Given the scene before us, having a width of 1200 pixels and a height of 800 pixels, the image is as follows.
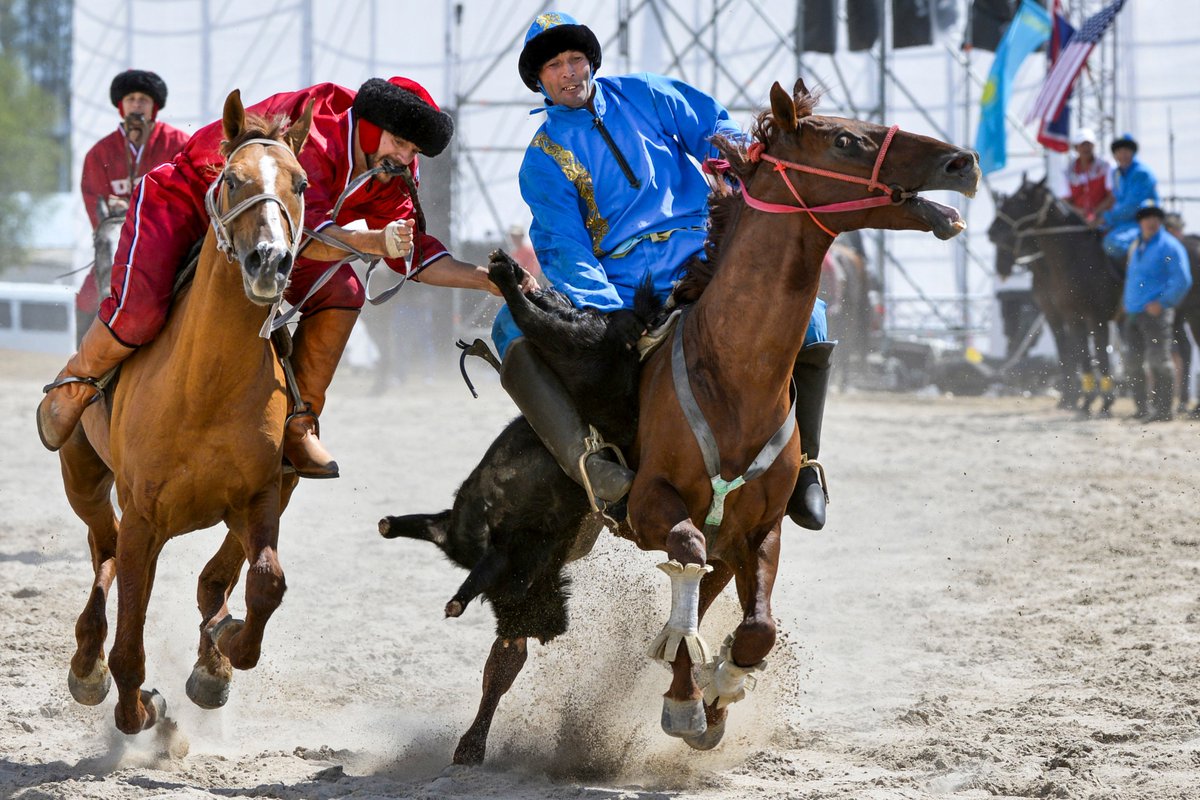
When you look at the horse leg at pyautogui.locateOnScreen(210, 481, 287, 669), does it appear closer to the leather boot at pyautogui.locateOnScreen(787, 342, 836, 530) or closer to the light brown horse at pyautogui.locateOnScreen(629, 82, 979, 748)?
the light brown horse at pyautogui.locateOnScreen(629, 82, 979, 748)

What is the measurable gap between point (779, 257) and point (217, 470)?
1.80 metres

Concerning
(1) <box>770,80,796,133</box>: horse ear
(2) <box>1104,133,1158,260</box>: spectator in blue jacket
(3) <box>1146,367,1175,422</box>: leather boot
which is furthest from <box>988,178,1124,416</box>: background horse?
(1) <box>770,80,796,133</box>: horse ear

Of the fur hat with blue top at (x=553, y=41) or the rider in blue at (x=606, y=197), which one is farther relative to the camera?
the fur hat with blue top at (x=553, y=41)

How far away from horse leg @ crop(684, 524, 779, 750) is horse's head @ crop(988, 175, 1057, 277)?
1100 cm

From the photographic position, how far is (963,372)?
1688 centimetres

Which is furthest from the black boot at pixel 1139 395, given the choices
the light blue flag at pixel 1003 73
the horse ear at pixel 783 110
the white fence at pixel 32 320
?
the white fence at pixel 32 320

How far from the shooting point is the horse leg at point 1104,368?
14.0 m

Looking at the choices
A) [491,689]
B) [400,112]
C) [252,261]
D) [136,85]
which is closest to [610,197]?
[400,112]

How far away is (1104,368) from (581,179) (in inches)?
422

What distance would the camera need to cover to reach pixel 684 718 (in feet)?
13.7

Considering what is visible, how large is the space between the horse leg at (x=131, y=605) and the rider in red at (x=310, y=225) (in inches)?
22.2

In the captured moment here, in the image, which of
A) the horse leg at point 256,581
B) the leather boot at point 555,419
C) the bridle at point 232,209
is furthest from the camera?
the leather boot at point 555,419

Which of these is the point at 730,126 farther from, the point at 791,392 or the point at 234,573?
the point at 234,573

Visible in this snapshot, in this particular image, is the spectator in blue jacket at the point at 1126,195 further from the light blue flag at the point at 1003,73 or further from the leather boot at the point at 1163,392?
the light blue flag at the point at 1003,73
